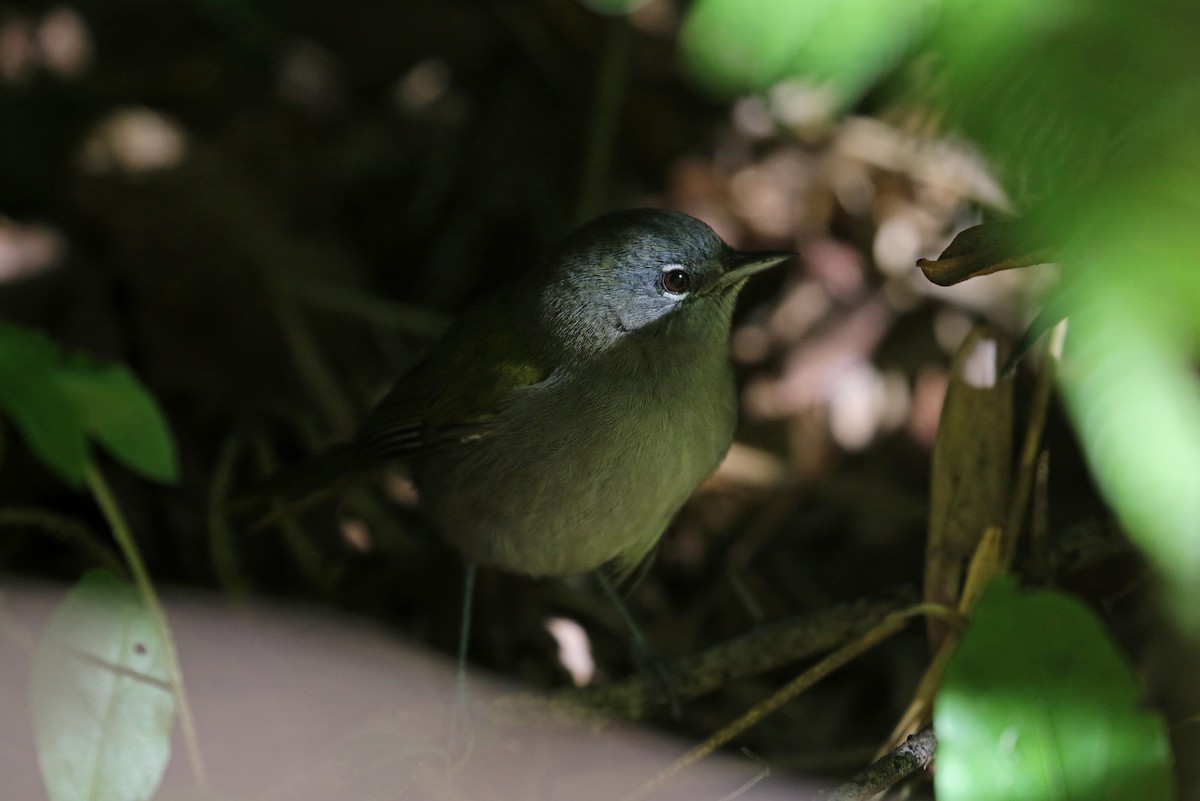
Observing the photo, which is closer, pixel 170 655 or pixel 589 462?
pixel 170 655

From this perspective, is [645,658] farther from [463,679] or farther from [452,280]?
[452,280]

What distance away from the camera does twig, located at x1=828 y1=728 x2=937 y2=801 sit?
257 centimetres

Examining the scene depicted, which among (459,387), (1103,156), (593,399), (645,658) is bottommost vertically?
(1103,156)

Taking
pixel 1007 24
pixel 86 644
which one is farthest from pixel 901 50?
pixel 86 644

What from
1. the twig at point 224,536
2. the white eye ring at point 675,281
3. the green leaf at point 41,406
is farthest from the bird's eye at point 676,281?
the twig at point 224,536

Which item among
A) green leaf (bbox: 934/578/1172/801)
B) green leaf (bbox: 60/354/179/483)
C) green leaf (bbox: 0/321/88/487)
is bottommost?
green leaf (bbox: 934/578/1172/801)

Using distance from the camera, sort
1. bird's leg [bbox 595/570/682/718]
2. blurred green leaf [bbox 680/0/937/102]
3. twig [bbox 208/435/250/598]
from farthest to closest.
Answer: twig [bbox 208/435/250/598], bird's leg [bbox 595/570/682/718], blurred green leaf [bbox 680/0/937/102]

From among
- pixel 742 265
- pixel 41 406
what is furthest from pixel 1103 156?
pixel 41 406

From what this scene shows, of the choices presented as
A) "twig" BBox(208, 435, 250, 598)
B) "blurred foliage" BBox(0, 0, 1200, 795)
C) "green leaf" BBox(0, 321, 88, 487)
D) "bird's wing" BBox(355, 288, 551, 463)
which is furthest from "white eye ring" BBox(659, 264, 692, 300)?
"twig" BBox(208, 435, 250, 598)

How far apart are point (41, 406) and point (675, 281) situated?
1717mm

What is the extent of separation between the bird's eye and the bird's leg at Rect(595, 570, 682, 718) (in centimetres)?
116

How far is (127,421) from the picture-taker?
10.5 feet

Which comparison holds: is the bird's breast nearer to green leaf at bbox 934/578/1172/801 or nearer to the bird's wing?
the bird's wing

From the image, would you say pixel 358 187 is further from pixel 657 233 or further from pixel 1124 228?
pixel 1124 228
